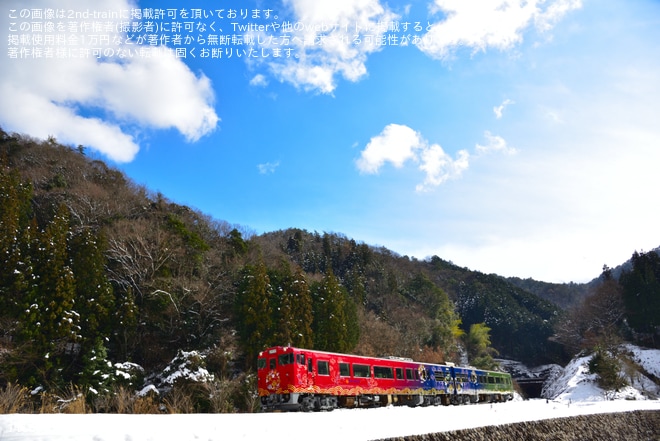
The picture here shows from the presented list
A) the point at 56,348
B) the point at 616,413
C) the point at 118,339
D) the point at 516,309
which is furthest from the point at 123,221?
the point at 516,309

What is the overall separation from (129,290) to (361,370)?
14.7m

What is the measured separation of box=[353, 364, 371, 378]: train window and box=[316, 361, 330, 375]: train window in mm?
1489

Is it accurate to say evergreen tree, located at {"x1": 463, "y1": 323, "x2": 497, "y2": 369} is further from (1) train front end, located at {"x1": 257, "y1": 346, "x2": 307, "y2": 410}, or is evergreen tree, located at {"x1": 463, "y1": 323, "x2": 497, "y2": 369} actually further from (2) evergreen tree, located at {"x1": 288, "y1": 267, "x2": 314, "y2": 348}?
(1) train front end, located at {"x1": 257, "y1": 346, "x2": 307, "y2": 410}

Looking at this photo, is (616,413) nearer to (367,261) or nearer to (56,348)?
(56,348)

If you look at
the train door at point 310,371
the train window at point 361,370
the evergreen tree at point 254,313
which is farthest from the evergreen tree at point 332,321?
the train door at point 310,371

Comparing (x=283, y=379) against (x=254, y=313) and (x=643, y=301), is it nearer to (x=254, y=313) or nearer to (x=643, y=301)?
(x=254, y=313)

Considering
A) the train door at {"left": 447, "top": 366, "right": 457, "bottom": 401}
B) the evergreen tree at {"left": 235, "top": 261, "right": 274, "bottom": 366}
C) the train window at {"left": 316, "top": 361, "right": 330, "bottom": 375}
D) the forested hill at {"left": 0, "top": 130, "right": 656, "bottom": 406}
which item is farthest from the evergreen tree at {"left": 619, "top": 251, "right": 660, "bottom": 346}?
the train window at {"left": 316, "top": 361, "right": 330, "bottom": 375}

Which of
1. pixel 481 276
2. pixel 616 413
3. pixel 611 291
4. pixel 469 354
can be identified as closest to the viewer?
pixel 616 413

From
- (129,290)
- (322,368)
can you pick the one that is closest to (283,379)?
Result: (322,368)

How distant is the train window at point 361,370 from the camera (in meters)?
16.7

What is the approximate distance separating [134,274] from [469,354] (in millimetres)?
44980

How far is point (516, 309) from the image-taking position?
Answer: 64625 mm

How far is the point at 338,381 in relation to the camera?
52.1 feet

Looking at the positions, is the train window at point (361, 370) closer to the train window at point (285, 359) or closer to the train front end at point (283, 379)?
the train front end at point (283, 379)
